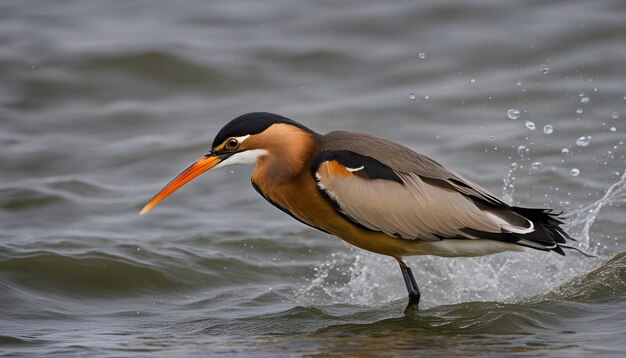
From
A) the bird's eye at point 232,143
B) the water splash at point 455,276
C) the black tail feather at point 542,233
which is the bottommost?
the water splash at point 455,276

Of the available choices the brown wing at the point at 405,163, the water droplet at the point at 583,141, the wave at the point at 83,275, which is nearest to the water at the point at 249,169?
the wave at the point at 83,275

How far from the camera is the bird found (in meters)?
7.61

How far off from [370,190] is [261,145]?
82 centimetres

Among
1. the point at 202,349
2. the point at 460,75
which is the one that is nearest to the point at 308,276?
the point at 202,349

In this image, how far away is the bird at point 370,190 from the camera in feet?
25.0

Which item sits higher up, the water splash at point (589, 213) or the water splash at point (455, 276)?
the water splash at point (589, 213)

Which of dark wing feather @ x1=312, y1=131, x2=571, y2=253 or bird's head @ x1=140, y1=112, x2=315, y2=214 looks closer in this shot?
dark wing feather @ x1=312, y1=131, x2=571, y2=253

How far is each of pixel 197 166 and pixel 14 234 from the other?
3578 millimetres

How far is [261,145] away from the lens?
7762 millimetres

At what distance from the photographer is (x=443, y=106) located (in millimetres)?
14016

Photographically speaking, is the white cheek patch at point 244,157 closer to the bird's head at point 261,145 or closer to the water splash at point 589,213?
the bird's head at point 261,145

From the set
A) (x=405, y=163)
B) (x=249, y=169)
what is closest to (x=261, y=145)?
(x=405, y=163)

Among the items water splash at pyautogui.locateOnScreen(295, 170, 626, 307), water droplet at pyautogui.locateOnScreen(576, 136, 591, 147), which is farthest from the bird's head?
water droplet at pyautogui.locateOnScreen(576, 136, 591, 147)

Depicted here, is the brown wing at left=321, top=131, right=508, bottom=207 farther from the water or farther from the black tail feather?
the water
